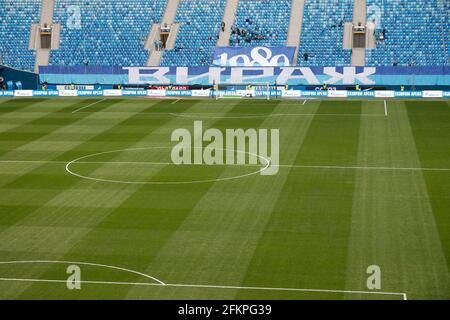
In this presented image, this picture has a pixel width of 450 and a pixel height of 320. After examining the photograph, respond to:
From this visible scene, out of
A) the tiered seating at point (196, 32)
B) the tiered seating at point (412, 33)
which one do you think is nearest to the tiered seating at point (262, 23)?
the tiered seating at point (196, 32)

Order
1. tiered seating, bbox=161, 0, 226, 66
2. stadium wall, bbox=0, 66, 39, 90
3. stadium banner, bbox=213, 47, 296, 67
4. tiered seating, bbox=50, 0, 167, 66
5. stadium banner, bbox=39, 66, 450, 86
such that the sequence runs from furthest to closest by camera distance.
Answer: tiered seating, bbox=50, 0, 167, 66 → tiered seating, bbox=161, 0, 226, 66 → stadium banner, bbox=213, 47, 296, 67 → stadium wall, bbox=0, 66, 39, 90 → stadium banner, bbox=39, 66, 450, 86

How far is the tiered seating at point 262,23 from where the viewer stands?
72.9 meters

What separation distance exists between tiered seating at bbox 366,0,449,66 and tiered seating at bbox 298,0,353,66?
2.69m

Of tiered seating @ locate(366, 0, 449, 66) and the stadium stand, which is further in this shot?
the stadium stand

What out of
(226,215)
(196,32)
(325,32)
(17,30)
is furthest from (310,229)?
(17,30)

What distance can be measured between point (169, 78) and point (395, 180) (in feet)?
136

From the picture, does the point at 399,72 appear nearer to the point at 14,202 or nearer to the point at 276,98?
the point at 276,98

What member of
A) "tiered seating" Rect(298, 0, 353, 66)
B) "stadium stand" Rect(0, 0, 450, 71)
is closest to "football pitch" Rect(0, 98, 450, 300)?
"tiered seating" Rect(298, 0, 353, 66)

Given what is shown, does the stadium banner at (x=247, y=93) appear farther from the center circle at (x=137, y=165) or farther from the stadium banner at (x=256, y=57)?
the center circle at (x=137, y=165)

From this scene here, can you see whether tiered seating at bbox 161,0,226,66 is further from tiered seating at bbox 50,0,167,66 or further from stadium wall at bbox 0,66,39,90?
→ stadium wall at bbox 0,66,39,90

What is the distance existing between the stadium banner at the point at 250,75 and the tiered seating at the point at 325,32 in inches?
177

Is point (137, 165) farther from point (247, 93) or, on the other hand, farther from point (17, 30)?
point (17, 30)

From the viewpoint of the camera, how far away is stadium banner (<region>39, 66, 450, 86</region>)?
211 ft

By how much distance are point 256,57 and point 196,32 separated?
8.91 m
